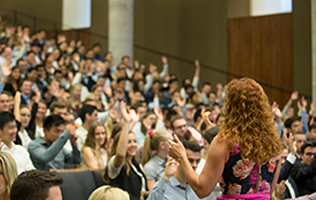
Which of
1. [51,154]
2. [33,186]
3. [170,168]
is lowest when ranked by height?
[51,154]

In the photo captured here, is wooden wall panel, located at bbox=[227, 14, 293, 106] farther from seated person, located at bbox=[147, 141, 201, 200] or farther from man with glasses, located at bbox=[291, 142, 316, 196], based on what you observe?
seated person, located at bbox=[147, 141, 201, 200]

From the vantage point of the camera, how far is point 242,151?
7.00 feet

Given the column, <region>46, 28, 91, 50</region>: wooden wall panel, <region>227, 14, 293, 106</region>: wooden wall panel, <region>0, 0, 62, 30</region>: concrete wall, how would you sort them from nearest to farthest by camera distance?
the column < <region>227, 14, 293, 106</region>: wooden wall panel < <region>46, 28, 91, 50</region>: wooden wall panel < <region>0, 0, 62, 30</region>: concrete wall

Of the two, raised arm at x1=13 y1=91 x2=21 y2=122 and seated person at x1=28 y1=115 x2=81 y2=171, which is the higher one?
raised arm at x1=13 y1=91 x2=21 y2=122

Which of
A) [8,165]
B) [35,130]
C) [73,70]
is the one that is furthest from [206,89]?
[8,165]

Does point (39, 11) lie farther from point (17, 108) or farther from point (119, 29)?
point (17, 108)

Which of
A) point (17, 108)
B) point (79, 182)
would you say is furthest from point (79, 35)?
point (79, 182)

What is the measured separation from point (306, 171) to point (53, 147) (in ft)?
8.77

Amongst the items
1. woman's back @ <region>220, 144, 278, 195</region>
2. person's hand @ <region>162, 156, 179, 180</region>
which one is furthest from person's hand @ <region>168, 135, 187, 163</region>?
person's hand @ <region>162, 156, 179, 180</region>

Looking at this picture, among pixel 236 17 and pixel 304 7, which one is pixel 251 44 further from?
pixel 304 7

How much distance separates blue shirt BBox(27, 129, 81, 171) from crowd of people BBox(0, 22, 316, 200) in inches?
0.4

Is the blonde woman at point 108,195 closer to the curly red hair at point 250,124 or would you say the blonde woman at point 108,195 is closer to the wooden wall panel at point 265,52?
the curly red hair at point 250,124

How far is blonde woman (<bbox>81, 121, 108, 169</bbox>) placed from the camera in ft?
13.9

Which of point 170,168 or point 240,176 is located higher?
point 240,176
